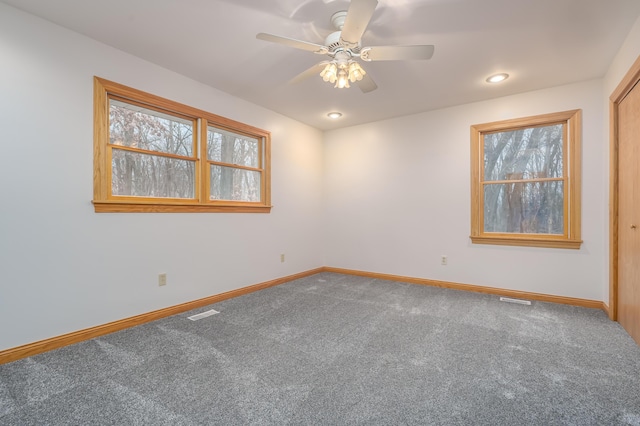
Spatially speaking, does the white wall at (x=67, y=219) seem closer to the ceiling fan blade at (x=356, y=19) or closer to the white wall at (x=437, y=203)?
the ceiling fan blade at (x=356, y=19)

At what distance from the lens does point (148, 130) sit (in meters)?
2.76

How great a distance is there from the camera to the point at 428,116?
3.93 metres

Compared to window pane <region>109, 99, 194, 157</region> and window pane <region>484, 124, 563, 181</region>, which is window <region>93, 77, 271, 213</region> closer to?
window pane <region>109, 99, 194, 157</region>

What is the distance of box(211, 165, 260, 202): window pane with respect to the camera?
3.36 metres

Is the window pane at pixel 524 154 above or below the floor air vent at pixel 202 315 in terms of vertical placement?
above

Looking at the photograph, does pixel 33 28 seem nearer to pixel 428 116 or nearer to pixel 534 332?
pixel 428 116

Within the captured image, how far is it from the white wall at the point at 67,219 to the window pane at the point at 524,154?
3.44 m

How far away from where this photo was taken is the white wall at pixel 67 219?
1.99m

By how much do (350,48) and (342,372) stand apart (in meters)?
2.17

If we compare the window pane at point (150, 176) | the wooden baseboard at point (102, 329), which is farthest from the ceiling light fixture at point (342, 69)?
the wooden baseboard at point (102, 329)

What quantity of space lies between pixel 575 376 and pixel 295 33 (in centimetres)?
298

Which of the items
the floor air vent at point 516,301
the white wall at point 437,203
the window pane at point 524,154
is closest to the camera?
the white wall at point 437,203

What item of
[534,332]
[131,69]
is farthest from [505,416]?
[131,69]

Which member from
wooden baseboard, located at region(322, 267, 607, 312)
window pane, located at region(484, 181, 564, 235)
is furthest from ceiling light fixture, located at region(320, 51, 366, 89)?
wooden baseboard, located at region(322, 267, 607, 312)
